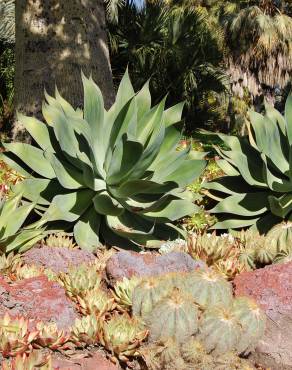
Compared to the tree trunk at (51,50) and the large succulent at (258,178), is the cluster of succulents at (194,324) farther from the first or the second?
the tree trunk at (51,50)

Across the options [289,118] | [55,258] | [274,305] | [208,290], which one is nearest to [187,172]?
[289,118]

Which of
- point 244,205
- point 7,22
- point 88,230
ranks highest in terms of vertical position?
point 88,230

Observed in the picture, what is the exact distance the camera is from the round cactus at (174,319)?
3104 millimetres

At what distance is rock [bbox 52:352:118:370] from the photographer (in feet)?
9.63

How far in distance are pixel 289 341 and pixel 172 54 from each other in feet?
45.9

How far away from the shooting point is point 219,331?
309 cm

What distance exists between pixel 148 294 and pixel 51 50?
4.15m

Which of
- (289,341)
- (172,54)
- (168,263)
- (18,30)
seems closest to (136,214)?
(168,263)

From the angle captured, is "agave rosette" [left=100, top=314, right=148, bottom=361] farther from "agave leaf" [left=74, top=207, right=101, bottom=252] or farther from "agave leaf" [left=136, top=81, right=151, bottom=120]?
"agave leaf" [left=136, top=81, right=151, bottom=120]

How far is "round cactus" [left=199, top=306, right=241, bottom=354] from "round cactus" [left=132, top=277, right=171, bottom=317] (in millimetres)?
281

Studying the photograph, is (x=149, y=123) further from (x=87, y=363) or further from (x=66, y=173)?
(x=87, y=363)

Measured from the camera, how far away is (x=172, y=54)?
16656mm

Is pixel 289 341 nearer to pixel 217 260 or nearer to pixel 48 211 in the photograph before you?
pixel 217 260

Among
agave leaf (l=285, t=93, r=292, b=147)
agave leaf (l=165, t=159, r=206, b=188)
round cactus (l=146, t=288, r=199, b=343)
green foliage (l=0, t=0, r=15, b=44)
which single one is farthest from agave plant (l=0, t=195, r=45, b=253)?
green foliage (l=0, t=0, r=15, b=44)
